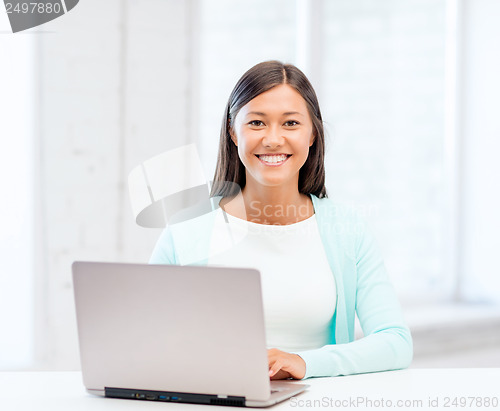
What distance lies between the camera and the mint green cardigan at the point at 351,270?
1.41 meters

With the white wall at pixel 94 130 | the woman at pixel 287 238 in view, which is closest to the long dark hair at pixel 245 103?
the woman at pixel 287 238

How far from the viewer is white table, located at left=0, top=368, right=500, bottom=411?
41.8 inches

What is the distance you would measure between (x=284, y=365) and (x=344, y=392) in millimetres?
121

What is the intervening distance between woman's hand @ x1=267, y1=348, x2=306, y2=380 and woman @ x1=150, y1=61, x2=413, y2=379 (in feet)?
0.93

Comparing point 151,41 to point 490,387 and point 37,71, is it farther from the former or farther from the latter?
point 490,387

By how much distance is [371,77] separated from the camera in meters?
2.98

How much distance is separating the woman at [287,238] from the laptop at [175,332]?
0.50 m

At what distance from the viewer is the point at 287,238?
165cm

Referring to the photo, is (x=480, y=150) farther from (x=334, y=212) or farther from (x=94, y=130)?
(x=94, y=130)

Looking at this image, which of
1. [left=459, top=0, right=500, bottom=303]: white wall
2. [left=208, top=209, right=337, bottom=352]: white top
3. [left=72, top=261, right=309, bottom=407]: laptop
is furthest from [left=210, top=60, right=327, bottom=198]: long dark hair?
[left=459, top=0, right=500, bottom=303]: white wall

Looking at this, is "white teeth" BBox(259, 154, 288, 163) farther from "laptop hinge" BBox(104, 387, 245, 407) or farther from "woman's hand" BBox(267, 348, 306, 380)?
"laptop hinge" BBox(104, 387, 245, 407)

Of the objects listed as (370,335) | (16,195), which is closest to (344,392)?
(370,335)

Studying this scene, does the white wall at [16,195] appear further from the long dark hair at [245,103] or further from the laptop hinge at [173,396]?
the laptop hinge at [173,396]

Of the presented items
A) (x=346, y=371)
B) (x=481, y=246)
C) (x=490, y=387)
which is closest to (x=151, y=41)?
(x=346, y=371)
